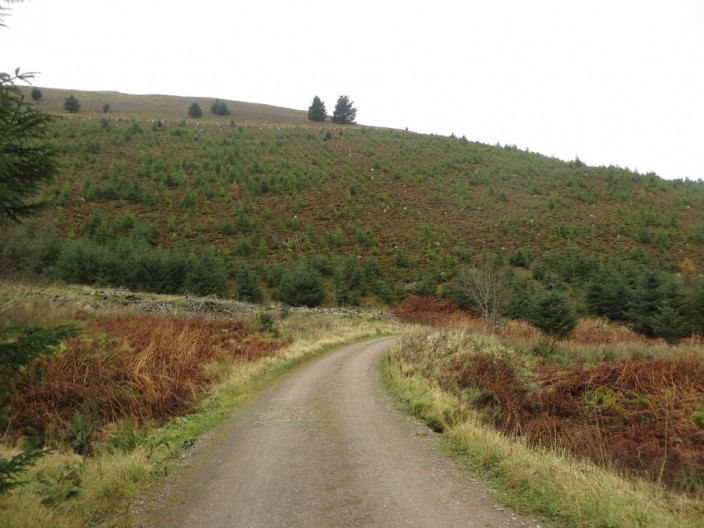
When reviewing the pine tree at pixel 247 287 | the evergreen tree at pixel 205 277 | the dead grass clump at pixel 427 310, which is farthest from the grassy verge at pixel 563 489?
the pine tree at pixel 247 287

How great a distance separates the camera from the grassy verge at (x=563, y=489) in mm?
3832

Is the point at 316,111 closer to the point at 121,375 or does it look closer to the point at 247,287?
the point at 247,287

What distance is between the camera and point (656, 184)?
56.0 metres

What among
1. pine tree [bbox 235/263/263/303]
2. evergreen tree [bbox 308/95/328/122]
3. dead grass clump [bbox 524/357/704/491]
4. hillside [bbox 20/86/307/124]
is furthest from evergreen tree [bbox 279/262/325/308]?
evergreen tree [bbox 308/95/328/122]

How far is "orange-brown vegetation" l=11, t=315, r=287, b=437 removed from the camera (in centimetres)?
809

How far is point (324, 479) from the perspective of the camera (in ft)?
16.5

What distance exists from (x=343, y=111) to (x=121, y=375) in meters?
87.6

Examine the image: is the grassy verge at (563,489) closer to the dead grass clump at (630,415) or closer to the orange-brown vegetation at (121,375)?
the dead grass clump at (630,415)

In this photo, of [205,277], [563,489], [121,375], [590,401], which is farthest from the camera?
[205,277]

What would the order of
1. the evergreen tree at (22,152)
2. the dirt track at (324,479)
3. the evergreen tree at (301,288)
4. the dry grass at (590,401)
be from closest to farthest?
the evergreen tree at (22,152) → the dirt track at (324,479) → the dry grass at (590,401) → the evergreen tree at (301,288)

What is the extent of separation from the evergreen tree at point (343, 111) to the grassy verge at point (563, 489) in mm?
89880

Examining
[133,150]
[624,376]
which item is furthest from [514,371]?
[133,150]

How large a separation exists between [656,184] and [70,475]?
70385mm

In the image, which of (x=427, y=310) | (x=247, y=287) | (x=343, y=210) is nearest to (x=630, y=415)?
(x=427, y=310)
